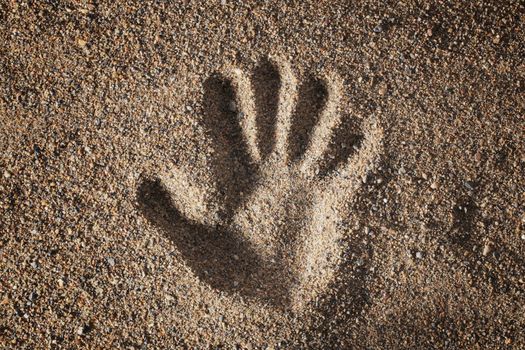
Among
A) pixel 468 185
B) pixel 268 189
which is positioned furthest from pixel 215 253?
pixel 468 185

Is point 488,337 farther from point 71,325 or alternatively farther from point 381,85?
point 71,325

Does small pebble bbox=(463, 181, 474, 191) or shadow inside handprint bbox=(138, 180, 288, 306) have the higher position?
small pebble bbox=(463, 181, 474, 191)

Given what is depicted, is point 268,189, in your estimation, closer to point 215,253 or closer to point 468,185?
point 215,253

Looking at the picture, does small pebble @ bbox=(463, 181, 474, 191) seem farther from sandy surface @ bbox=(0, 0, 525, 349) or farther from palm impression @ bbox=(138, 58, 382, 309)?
palm impression @ bbox=(138, 58, 382, 309)

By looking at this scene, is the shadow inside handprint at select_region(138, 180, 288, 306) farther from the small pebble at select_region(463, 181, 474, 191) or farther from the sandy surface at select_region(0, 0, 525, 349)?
the small pebble at select_region(463, 181, 474, 191)

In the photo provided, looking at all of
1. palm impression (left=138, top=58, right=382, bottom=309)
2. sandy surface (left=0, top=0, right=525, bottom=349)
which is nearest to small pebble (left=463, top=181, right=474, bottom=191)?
sandy surface (left=0, top=0, right=525, bottom=349)

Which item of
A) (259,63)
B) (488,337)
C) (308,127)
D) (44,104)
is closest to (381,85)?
(308,127)

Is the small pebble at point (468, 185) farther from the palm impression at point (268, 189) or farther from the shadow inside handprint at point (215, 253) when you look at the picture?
the shadow inside handprint at point (215, 253)
